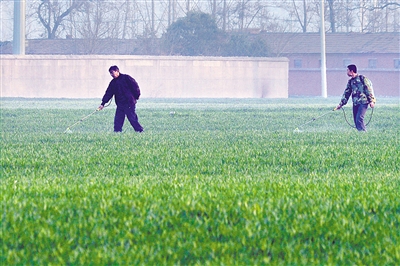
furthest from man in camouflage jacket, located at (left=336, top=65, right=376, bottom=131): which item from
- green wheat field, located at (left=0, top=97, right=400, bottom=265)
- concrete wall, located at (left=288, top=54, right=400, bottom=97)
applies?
concrete wall, located at (left=288, top=54, right=400, bottom=97)

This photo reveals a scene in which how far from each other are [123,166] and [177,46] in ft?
194

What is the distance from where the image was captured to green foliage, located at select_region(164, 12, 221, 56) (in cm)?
6994

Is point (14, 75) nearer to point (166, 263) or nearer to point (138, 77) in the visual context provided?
point (138, 77)

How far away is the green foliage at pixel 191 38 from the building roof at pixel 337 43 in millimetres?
11783

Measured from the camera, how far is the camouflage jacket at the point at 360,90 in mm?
19938

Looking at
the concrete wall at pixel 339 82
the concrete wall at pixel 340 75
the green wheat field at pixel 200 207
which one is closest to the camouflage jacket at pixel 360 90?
the green wheat field at pixel 200 207

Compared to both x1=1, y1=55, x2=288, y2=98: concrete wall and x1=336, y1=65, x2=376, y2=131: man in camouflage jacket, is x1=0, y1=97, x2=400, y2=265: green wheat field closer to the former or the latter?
x1=336, y1=65, x2=376, y2=131: man in camouflage jacket

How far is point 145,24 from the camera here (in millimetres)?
84312

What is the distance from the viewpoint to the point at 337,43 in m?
84.1

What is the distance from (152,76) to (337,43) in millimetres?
28826

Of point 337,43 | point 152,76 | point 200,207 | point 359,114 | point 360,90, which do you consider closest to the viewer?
point 200,207

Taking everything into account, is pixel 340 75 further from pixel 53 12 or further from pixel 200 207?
pixel 200 207

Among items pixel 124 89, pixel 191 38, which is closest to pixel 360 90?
pixel 124 89

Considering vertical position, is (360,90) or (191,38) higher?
(191,38)
